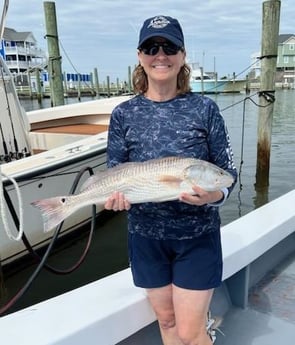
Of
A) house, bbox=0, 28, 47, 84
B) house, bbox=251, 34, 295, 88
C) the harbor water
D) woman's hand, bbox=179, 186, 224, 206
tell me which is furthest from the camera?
house, bbox=251, 34, 295, 88

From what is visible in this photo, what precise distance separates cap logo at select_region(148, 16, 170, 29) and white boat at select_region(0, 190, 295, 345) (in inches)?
44.5

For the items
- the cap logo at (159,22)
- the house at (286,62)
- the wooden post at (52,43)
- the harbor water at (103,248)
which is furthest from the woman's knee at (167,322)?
the house at (286,62)

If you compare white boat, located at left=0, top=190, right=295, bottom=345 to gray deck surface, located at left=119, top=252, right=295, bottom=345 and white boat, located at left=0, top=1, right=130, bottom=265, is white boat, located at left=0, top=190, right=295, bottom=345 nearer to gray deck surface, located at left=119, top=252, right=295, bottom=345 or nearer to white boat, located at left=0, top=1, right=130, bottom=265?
gray deck surface, located at left=119, top=252, right=295, bottom=345

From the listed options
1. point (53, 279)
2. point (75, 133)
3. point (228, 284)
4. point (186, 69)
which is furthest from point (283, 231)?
point (75, 133)

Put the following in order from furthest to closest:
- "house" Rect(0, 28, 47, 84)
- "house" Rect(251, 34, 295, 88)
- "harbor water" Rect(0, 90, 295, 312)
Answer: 1. "house" Rect(251, 34, 295, 88)
2. "house" Rect(0, 28, 47, 84)
3. "harbor water" Rect(0, 90, 295, 312)

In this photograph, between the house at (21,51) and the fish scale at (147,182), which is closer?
the fish scale at (147,182)

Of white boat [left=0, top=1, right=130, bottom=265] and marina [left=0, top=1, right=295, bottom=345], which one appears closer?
marina [left=0, top=1, right=295, bottom=345]

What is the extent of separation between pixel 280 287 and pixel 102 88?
57.9m

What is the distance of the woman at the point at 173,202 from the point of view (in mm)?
1724

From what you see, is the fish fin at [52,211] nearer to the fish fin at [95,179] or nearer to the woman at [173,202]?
the fish fin at [95,179]

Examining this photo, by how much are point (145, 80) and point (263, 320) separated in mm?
1451

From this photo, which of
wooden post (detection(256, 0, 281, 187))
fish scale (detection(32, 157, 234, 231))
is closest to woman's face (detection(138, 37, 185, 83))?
fish scale (detection(32, 157, 234, 231))

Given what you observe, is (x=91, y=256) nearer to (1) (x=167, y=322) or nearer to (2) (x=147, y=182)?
(1) (x=167, y=322)

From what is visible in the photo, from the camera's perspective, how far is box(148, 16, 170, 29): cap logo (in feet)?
5.71
